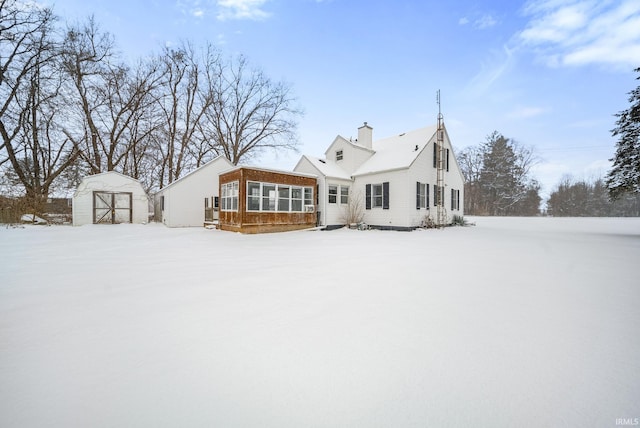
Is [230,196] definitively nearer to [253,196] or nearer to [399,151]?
[253,196]

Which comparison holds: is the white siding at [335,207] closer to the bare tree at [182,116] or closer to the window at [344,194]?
the window at [344,194]

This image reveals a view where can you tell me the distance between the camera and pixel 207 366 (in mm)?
1742

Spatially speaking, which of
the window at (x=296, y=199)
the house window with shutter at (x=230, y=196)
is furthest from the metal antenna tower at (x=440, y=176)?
the house window with shutter at (x=230, y=196)

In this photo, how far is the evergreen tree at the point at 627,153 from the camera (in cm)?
979

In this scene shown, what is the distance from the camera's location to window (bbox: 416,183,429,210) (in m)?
12.6

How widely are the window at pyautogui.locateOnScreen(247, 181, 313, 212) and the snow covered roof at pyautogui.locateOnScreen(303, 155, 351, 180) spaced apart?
4.71 feet

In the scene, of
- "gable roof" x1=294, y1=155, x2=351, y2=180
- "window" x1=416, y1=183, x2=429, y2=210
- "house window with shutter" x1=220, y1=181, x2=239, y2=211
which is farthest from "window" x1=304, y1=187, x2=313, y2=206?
"window" x1=416, y1=183, x2=429, y2=210

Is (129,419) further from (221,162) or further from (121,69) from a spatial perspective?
(121,69)

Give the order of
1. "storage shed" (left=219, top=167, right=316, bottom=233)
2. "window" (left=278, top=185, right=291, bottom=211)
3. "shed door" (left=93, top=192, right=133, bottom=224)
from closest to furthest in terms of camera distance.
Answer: "storage shed" (left=219, top=167, right=316, bottom=233)
"window" (left=278, top=185, right=291, bottom=211)
"shed door" (left=93, top=192, right=133, bottom=224)

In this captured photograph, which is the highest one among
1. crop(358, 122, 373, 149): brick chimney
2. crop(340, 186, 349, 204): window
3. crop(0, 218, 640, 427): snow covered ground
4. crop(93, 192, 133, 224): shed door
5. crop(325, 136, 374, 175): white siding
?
crop(358, 122, 373, 149): brick chimney

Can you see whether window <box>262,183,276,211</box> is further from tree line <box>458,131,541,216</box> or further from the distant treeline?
the distant treeline

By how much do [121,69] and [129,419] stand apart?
24856 millimetres

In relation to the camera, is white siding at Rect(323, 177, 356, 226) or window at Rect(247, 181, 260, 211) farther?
white siding at Rect(323, 177, 356, 226)

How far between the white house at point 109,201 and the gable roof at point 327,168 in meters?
11.3
